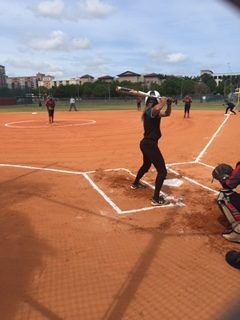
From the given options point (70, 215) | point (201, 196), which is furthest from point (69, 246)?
point (201, 196)

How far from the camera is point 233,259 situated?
4711mm

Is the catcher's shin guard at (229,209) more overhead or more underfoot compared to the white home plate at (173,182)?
more overhead

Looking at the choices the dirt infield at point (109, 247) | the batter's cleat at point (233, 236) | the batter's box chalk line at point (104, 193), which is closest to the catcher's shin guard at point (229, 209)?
the batter's cleat at point (233, 236)

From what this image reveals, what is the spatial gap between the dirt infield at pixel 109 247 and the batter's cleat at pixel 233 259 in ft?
0.28

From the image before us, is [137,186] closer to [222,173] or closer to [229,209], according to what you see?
[222,173]

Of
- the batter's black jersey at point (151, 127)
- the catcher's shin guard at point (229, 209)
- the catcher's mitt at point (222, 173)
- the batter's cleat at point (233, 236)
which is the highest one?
the batter's black jersey at point (151, 127)

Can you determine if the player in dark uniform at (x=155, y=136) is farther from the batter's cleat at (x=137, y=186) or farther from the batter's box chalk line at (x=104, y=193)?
the batter's cleat at (x=137, y=186)

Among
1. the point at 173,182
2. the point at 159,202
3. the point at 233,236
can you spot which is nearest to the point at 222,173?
the point at 233,236

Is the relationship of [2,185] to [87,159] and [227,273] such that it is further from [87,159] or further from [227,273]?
[227,273]

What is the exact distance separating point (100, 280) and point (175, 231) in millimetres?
1777

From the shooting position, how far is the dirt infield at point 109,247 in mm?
Answer: 3904

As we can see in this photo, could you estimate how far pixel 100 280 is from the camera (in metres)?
4.39


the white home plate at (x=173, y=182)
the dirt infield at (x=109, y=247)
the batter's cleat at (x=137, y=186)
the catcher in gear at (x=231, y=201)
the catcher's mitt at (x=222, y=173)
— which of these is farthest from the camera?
the white home plate at (x=173, y=182)

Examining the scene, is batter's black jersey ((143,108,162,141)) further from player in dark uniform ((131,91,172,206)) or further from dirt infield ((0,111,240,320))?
dirt infield ((0,111,240,320))
